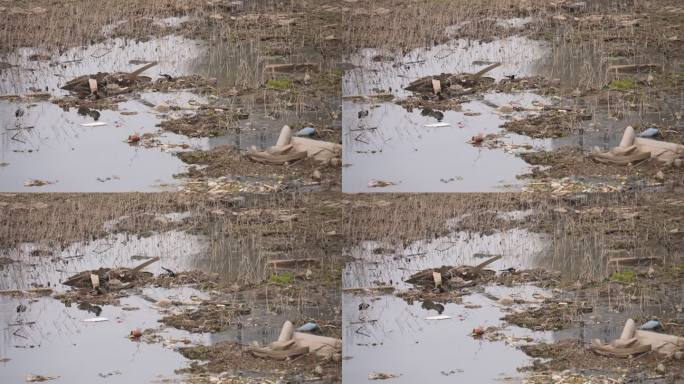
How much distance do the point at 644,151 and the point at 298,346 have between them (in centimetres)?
206

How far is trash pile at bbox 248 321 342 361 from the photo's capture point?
4.20 meters

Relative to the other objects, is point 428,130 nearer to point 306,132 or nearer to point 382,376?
point 306,132

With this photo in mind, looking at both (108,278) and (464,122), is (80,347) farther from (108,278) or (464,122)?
(464,122)

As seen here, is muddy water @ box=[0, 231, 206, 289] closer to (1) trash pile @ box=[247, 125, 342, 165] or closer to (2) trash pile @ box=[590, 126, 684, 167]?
(1) trash pile @ box=[247, 125, 342, 165]

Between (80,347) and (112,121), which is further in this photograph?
(112,121)

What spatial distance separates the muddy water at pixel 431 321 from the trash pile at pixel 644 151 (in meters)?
0.61

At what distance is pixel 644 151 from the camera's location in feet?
13.8

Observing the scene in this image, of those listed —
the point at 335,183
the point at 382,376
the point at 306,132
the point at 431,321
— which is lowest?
the point at 382,376

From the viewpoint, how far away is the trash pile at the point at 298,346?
165 inches

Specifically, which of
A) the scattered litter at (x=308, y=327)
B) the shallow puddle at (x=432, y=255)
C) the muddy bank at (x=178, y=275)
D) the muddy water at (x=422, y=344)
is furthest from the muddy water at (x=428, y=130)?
the scattered litter at (x=308, y=327)

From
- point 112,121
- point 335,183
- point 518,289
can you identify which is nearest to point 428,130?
point 335,183

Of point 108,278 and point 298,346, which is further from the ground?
point 108,278

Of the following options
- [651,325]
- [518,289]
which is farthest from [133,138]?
[651,325]

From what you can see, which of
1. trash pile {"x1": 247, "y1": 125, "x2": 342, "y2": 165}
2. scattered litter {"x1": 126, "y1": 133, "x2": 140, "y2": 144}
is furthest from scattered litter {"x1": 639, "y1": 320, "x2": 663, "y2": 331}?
scattered litter {"x1": 126, "y1": 133, "x2": 140, "y2": 144}
